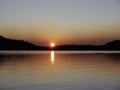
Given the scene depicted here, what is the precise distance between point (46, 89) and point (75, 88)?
1.54 meters

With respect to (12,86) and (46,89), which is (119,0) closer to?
(46,89)

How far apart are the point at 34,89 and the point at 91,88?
3012 millimetres

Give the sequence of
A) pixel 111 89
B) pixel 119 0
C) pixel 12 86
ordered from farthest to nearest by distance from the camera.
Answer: pixel 12 86 → pixel 111 89 → pixel 119 0

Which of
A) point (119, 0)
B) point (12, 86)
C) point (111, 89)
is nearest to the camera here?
point (119, 0)

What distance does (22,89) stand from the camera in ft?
51.4

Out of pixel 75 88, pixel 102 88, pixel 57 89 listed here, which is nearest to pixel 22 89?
pixel 57 89

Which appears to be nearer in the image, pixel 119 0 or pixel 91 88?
pixel 119 0

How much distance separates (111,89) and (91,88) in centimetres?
116

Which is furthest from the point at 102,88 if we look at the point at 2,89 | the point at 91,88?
the point at 2,89

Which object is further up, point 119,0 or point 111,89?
point 119,0

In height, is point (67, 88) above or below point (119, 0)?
below

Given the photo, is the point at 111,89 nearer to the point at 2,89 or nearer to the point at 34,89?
the point at 34,89

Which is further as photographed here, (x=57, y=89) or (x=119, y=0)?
(x=57, y=89)

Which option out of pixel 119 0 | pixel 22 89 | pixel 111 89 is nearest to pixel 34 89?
pixel 22 89
